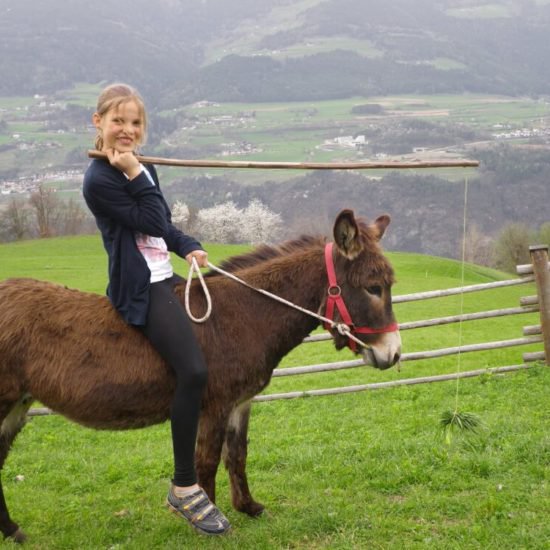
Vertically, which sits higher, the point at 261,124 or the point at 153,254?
the point at 153,254

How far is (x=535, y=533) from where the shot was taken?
4.03 metres

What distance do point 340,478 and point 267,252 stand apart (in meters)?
2.01

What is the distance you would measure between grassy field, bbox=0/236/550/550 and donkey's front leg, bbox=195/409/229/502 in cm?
44

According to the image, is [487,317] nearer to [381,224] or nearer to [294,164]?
[381,224]

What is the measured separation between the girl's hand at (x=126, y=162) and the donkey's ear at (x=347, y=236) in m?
1.20

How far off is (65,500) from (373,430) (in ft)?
11.0

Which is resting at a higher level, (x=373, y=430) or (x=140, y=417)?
(x=140, y=417)

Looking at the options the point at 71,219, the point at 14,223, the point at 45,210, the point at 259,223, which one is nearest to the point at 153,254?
the point at 14,223

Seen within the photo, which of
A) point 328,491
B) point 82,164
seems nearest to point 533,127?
point 82,164

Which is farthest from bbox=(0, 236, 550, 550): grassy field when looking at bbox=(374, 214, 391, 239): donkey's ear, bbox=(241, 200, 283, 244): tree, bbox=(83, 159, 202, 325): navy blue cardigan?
bbox=(241, 200, 283, 244): tree

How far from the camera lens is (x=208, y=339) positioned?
13.7 feet

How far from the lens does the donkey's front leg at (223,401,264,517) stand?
4719 millimetres

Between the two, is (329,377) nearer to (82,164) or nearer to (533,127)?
(82,164)

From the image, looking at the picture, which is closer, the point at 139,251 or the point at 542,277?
the point at 139,251
